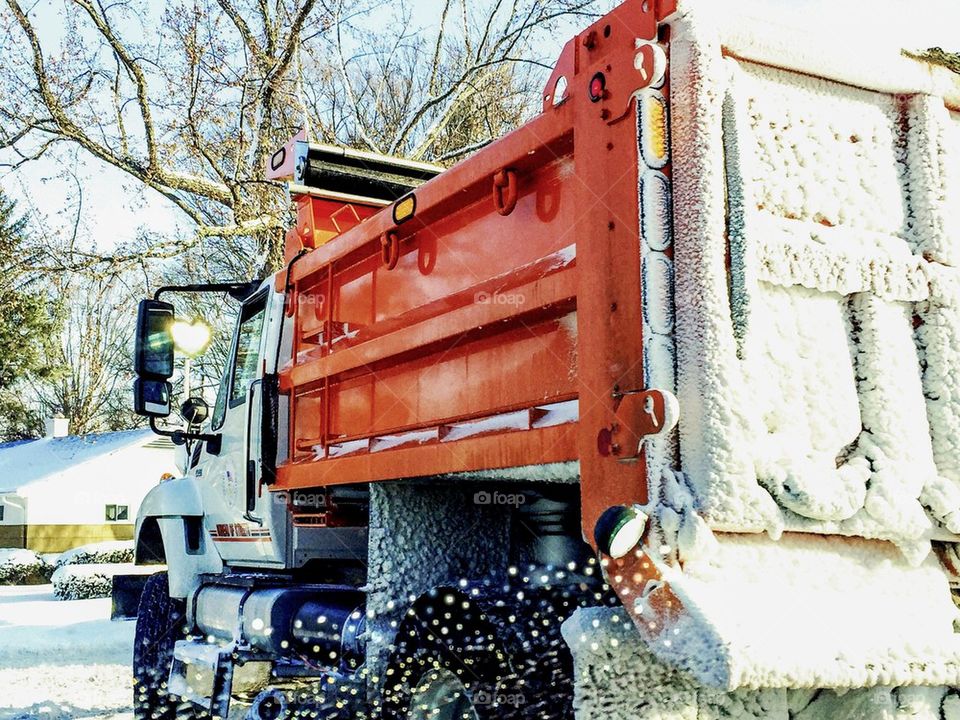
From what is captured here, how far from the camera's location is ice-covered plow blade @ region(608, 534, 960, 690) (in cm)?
226

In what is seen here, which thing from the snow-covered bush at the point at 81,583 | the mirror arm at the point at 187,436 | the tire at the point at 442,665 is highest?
A: the mirror arm at the point at 187,436

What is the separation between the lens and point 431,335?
3.47m

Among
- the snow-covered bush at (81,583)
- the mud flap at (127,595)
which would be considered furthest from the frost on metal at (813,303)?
the snow-covered bush at (81,583)

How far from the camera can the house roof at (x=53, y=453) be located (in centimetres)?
3194

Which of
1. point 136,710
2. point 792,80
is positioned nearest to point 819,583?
point 792,80

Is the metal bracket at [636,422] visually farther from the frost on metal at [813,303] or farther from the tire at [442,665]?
the tire at [442,665]

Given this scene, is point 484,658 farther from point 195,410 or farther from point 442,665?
point 195,410

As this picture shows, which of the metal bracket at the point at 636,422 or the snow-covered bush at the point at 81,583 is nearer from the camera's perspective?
the metal bracket at the point at 636,422

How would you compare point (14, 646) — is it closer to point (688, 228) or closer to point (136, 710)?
point (136, 710)

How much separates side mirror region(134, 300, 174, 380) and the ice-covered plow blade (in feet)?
10.9

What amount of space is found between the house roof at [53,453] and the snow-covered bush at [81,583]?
14357mm

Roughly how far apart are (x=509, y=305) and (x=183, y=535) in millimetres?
3674

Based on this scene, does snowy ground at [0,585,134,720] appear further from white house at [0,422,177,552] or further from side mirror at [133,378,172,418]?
white house at [0,422,177,552]

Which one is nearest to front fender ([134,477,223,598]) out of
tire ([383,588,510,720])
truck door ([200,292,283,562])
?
truck door ([200,292,283,562])
